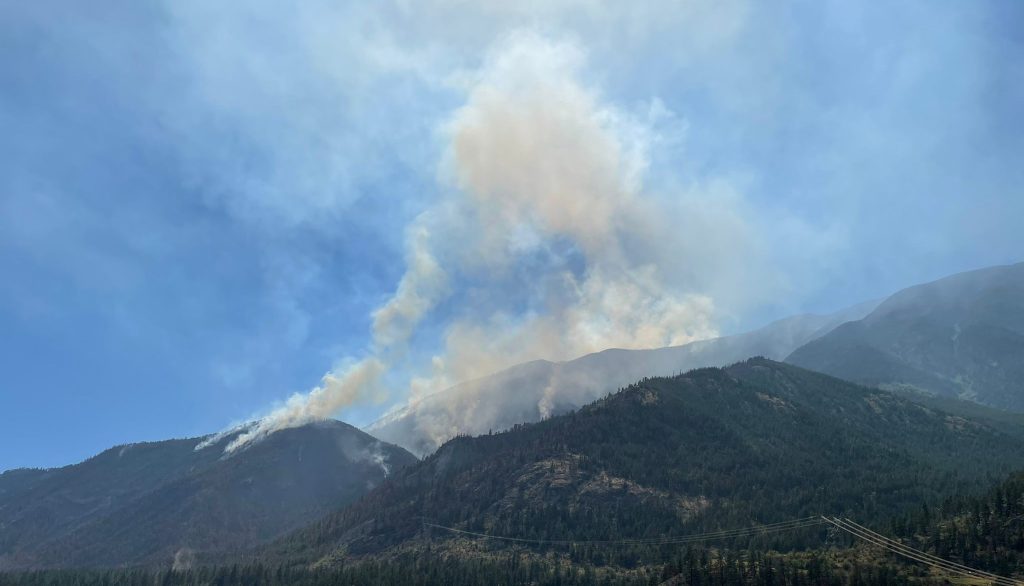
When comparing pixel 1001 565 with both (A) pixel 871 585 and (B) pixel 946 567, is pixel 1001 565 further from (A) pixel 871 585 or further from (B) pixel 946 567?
(A) pixel 871 585

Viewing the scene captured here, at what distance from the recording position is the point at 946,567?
200 meters

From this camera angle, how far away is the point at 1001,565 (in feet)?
630

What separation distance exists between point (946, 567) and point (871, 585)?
25.0 meters

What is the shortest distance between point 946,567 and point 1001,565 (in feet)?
43.3

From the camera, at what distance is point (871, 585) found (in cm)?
19350

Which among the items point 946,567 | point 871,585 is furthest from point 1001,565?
point 871,585

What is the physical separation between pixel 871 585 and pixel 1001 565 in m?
34.7
